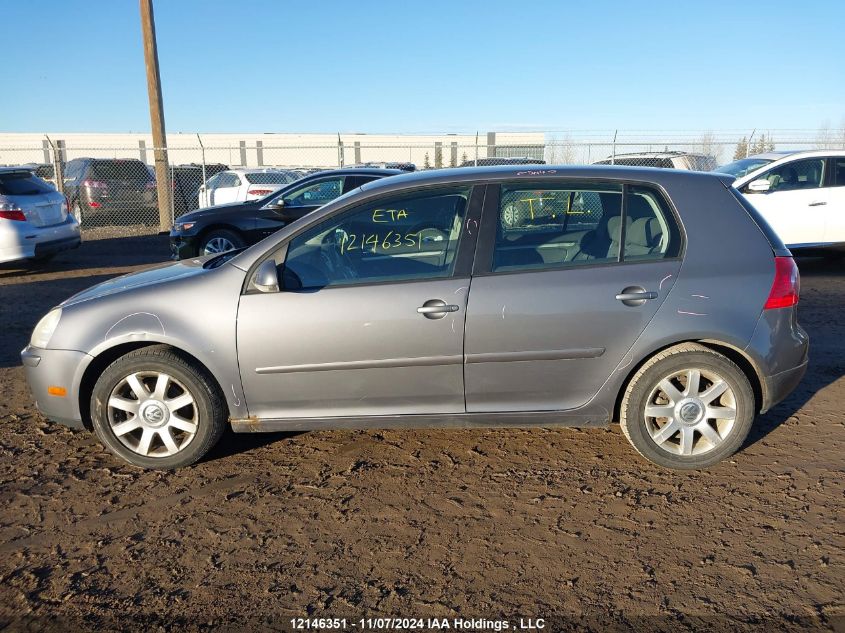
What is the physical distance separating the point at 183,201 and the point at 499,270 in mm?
16676

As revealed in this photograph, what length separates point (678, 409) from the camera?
12.5 ft

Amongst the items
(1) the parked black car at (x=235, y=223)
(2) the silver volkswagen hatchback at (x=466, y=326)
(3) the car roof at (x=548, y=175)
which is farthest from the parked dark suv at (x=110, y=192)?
(3) the car roof at (x=548, y=175)

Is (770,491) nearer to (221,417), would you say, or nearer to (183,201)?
(221,417)

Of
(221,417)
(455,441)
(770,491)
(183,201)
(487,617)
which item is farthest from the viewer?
(183,201)

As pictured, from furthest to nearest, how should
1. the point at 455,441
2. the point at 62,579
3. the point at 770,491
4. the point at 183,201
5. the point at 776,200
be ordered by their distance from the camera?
1. the point at 183,201
2. the point at 776,200
3. the point at 455,441
4. the point at 770,491
5. the point at 62,579

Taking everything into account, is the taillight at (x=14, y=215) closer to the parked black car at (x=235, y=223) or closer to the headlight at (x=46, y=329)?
the parked black car at (x=235, y=223)

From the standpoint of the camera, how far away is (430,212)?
3.96 meters

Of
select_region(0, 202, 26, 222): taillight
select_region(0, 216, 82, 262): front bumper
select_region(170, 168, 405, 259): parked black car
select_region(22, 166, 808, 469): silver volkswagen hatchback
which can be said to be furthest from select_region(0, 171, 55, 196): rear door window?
select_region(22, 166, 808, 469): silver volkswagen hatchback

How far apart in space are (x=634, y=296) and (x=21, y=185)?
947 centimetres

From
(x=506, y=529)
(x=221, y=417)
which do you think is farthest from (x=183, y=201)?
(x=506, y=529)

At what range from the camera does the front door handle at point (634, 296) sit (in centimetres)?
371

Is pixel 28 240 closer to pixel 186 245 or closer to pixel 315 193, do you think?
pixel 186 245

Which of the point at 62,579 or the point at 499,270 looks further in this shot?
the point at 499,270

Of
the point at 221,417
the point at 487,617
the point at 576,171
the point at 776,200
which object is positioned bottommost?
the point at 487,617
